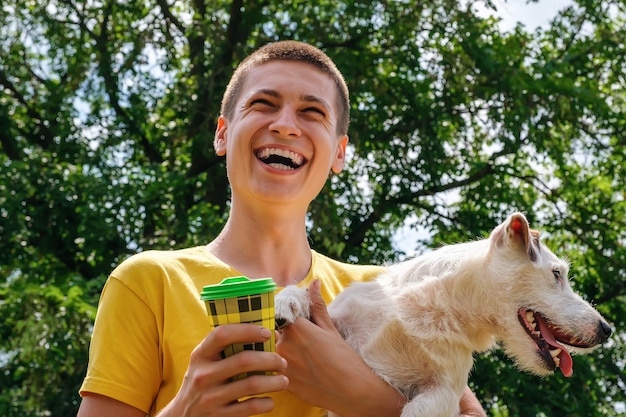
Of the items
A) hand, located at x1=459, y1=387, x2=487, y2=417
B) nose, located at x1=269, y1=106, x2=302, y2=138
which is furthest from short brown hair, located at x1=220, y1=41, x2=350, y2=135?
hand, located at x1=459, y1=387, x2=487, y2=417

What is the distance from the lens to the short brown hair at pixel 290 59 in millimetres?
3051

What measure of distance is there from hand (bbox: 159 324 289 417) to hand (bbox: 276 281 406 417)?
350 mm

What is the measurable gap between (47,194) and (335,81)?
8555 millimetres

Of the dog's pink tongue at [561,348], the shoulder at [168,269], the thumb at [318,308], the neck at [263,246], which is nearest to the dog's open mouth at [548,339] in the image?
the dog's pink tongue at [561,348]

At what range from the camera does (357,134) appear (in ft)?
35.2

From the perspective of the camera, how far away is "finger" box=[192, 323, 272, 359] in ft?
6.59

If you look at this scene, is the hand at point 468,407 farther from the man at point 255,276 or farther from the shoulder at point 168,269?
the shoulder at point 168,269

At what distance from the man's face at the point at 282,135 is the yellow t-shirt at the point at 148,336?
445 millimetres

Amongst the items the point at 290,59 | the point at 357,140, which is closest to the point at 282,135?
the point at 290,59

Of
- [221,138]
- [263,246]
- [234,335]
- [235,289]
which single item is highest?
[221,138]

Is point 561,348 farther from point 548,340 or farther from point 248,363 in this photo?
point 248,363

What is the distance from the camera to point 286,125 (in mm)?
2789

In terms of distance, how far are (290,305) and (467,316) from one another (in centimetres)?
70

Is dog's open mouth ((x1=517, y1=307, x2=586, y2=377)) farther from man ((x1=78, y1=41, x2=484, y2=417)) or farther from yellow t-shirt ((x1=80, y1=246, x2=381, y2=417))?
yellow t-shirt ((x1=80, y1=246, x2=381, y2=417))
